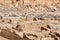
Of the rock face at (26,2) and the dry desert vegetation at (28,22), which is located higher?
the dry desert vegetation at (28,22)

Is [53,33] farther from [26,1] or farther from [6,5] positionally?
A: [26,1]

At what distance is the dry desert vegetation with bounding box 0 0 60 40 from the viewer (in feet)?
31.3

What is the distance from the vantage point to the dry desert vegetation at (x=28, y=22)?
376 inches

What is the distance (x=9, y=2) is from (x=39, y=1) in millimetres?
3178

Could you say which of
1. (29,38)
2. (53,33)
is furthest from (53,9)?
(29,38)

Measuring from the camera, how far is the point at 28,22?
1383 centimetres

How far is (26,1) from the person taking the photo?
2245 cm

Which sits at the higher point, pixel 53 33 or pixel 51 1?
pixel 53 33

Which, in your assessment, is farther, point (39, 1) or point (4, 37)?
point (39, 1)

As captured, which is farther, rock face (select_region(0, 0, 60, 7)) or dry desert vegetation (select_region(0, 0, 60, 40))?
rock face (select_region(0, 0, 60, 7))

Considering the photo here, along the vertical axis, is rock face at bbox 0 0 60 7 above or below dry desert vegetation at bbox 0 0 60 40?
below

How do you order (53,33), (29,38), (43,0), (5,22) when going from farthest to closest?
(43,0)
(5,22)
(53,33)
(29,38)

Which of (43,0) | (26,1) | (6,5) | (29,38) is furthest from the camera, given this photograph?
(43,0)

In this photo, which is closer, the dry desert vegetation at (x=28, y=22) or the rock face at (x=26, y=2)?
the dry desert vegetation at (x=28, y=22)
